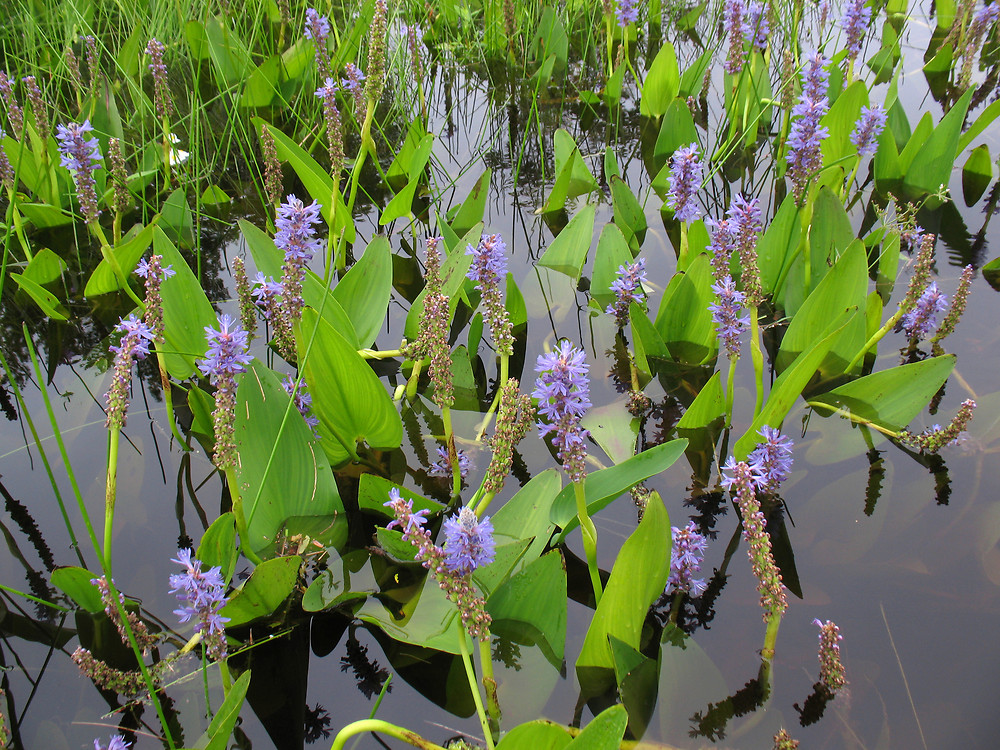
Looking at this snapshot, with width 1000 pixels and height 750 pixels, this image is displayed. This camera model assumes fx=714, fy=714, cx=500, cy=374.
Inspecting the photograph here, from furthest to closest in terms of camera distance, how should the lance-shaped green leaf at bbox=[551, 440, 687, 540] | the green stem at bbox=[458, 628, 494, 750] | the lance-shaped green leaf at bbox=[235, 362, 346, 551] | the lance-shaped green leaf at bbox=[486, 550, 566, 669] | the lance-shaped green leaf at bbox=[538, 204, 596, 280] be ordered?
1. the lance-shaped green leaf at bbox=[538, 204, 596, 280]
2. the lance-shaped green leaf at bbox=[235, 362, 346, 551]
3. the lance-shaped green leaf at bbox=[551, 440, 687, 540]
4. the lance-shaped green leaf at bbox=[486, 550, 566, 669]
5. the green stem at bbox=[458, 628, 494, 750]

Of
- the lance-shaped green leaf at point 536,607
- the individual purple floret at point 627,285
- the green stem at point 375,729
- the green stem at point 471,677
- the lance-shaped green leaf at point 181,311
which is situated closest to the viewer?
the green stem at point 375,729

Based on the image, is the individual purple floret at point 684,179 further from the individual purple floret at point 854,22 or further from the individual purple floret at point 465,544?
the individual purple floret at point 854,22

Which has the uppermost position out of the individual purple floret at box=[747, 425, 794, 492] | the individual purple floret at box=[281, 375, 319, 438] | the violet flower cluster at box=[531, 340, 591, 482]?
the violet flower cluster at box=[531, 340, 591, 482]

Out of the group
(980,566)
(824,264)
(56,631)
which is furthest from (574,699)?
(824,264)

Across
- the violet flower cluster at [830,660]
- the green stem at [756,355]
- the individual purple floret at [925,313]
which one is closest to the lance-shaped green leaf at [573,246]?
the green stem at [756,355]

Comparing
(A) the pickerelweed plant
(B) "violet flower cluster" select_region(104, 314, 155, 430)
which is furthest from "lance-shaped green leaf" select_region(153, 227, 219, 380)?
(B) "violet flower cluster" select_region(104, 314, 155, 430)

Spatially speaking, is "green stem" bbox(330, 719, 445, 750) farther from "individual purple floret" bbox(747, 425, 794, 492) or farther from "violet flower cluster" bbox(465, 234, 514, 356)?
"individual purple floret" bbox(747, 425, 794, 492)

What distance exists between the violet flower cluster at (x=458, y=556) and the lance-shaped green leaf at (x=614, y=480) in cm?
47

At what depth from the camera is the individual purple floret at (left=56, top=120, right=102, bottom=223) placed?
2.18 meters

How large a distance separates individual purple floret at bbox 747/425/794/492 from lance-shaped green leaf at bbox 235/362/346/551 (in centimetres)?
120

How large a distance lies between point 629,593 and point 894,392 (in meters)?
1.26

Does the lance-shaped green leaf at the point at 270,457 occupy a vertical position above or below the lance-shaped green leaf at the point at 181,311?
below

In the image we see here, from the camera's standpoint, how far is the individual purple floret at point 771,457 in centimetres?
Result: 192

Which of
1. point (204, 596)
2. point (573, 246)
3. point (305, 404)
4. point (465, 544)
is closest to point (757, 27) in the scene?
point (573, 246)
